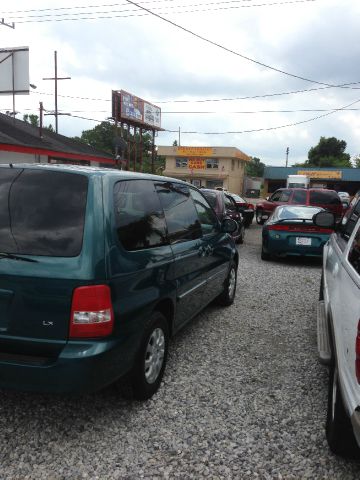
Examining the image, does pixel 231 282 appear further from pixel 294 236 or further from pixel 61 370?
pixel 61 370

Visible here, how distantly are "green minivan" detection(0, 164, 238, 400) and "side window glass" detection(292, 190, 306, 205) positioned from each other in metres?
13.2

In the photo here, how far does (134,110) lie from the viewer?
41.3 meters

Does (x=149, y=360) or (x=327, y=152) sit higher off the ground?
(x=327, y=152)

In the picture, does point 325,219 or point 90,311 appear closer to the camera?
point 90,311

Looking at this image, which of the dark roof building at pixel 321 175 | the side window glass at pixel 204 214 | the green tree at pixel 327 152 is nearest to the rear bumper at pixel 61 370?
the side window glass at pixel 204 214

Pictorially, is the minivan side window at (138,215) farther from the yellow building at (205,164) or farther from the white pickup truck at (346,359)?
the yellow building at (205,164)

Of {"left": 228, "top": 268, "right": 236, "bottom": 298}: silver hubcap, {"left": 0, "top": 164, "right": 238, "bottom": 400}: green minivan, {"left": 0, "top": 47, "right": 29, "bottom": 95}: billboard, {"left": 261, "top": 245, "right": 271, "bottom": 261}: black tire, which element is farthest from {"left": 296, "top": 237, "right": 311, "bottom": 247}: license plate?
{"left": 0, "top": 47, "right": 29, "bottom": 95}: billboard

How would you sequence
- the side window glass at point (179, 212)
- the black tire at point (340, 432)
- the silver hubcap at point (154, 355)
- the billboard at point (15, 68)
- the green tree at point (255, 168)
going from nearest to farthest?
the black tire at point (340, 432) → the silver hubcap at point (154, 355) → the side window glass at point (179, 212) → the billboard at point (15, 68) → the green tree at point (255, 168)

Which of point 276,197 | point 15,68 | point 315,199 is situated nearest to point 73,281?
point 315,199

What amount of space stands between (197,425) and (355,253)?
62.4 inches

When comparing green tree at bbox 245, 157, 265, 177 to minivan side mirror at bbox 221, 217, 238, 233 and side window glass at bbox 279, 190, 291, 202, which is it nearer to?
side window glass at bbox 279, 190, 291, 202

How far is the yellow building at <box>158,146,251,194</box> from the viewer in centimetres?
5144

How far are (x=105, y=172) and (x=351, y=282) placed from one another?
1.75 m

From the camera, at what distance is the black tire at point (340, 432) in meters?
2.52
